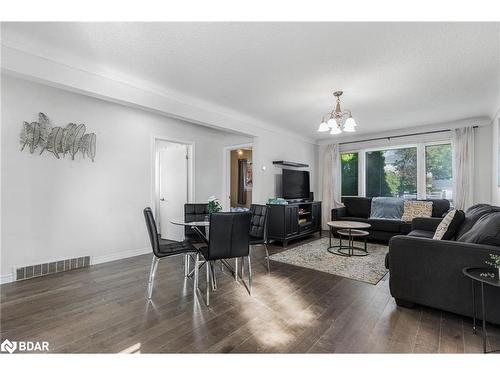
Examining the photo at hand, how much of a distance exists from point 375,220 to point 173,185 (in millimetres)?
4141

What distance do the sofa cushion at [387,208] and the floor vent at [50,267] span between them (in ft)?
17.6

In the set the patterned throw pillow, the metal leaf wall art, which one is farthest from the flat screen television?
the metal leaf wall art

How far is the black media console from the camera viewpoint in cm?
464

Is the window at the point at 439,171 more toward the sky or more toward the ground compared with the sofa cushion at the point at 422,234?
more toward the sky

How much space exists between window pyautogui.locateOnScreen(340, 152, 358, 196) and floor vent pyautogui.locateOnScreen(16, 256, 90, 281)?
5.78 metres

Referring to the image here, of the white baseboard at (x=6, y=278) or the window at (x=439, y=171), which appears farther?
the window at (x=439, y=171)

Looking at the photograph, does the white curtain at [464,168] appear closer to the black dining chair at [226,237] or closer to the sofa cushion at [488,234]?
the sofa cushion at [488,234]

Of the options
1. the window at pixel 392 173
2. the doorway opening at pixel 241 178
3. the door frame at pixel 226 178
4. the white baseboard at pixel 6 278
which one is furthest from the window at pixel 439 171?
the white baseboard at pixel 6 278

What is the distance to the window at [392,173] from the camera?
5.46 meters

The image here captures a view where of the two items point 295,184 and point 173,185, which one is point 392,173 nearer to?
Answer: point 295,184

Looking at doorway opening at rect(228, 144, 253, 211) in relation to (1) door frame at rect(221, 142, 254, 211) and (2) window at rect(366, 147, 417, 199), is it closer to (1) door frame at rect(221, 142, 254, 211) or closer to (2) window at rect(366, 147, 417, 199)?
(1) door frame at rect(221, 142, 254, 211)

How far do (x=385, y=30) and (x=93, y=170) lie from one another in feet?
12.9

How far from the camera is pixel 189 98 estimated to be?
11.6ft
